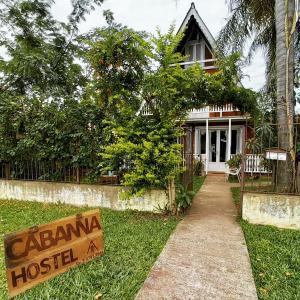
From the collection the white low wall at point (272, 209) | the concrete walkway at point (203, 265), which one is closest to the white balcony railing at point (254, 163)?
the white low wall at point (272, 209)

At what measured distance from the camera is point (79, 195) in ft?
21.8

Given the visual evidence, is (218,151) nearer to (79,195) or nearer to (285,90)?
(285,90)

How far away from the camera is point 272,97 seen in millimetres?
10016

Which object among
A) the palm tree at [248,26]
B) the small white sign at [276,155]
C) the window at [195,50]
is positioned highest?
the window at [195,50]

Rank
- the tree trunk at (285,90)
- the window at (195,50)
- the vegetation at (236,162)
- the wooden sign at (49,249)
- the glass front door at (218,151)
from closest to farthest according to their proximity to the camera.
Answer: the wooden sign at (49,249), the tree trunk at (285,90), the vegetation at (236,162), the window at (195,50), the glass front door at (218,151)

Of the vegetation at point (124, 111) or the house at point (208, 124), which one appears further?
the house at point (208, 124)

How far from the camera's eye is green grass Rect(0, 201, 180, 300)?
2.81m

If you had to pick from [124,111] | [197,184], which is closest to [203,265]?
[124,111]

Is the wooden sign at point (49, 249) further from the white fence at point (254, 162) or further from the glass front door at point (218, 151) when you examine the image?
the glass front door at point (218, 151)

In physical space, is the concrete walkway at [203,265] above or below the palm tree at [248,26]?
below

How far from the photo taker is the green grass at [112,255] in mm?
2811

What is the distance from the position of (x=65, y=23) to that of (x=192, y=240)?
1138 centimetres

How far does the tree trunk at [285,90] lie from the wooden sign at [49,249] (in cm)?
425

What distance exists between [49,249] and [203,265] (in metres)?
2.09
